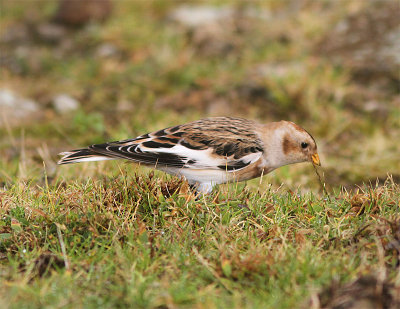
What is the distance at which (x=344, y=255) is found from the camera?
3.27m

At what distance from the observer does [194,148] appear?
4.43 metres

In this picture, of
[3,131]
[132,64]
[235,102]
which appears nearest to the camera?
[3,131]

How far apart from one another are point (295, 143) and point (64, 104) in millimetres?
4646

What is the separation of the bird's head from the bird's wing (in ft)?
0.85

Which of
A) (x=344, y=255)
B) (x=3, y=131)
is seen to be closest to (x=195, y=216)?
(x=344, y=255)

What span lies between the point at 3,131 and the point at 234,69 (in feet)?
12.2

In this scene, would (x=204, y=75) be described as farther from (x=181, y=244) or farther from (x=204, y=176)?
(x=181, y=244)

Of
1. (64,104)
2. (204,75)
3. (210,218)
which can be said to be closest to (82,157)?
(210,218)

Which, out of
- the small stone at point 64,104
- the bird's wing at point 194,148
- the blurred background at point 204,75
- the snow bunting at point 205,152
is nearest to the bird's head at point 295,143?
the snow bunting at point 205,152

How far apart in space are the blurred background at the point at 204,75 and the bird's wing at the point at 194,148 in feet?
2.92

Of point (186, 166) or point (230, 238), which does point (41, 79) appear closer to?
point (186, 166)

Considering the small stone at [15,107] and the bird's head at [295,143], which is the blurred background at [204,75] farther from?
the bird's head at [295,143]

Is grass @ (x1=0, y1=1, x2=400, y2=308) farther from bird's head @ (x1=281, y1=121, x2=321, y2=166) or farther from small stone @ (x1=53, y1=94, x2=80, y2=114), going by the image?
bird's head @ (x1=281, y1=121, x2=321, y2=166)

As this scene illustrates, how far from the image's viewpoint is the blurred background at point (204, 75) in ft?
22.6
